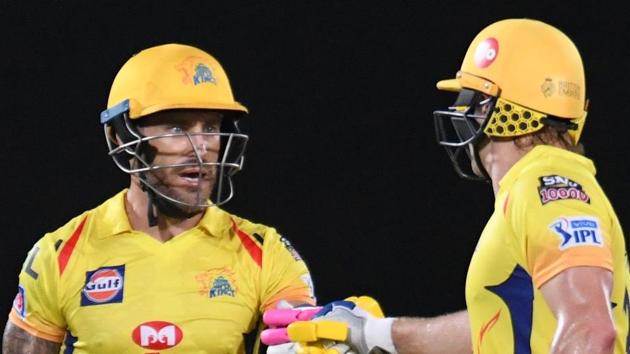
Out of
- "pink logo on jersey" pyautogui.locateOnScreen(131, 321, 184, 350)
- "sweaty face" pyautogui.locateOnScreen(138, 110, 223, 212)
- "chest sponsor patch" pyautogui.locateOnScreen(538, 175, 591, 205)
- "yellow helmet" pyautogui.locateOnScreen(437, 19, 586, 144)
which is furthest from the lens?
"sweaty face" pyautogui.locateOnScreen(138, 110, 223, 212)

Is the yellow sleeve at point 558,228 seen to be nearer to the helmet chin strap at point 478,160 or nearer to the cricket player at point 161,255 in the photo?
the helmet chin strap at point 478,160

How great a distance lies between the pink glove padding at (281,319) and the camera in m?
2.88

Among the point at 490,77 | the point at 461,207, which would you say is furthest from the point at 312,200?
the point at 490,77

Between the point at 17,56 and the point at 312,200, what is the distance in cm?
97

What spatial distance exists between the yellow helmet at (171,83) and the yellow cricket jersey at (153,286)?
0.78ft

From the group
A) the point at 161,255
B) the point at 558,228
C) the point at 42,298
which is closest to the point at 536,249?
the point at 558,228

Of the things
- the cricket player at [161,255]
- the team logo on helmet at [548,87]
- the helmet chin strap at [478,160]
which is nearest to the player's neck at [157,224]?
the cricket player at [161,255]

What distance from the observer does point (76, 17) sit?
4.18 meters

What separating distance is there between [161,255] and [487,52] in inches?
31.8

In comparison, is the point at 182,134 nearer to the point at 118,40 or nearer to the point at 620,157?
the point at 118,40

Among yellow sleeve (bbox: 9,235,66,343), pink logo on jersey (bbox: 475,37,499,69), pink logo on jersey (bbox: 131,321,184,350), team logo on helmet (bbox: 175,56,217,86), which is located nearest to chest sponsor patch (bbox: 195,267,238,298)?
pink logo on jersey (bbox: 131,321,184,350)

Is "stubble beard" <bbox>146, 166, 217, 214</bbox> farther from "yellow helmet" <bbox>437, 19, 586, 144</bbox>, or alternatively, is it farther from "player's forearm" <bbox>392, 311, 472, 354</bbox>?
"yellow helmet" <bbox>437, 19, 586, 144</bbox>

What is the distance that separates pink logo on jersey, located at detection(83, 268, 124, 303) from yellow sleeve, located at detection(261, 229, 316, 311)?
301 millimetres

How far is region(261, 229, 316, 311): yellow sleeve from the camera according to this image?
296 centimetres
